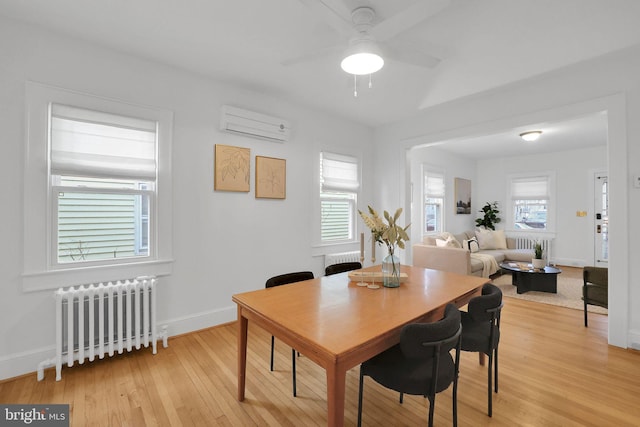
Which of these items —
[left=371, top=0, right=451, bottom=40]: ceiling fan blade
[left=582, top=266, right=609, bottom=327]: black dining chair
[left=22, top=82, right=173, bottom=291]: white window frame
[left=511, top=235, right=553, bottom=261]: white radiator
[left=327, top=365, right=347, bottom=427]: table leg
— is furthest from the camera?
[left=511, top=235, right=553, bottom=261]: white radiator

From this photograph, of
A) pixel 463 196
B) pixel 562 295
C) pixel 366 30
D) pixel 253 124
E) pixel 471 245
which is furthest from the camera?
pixel 463 196

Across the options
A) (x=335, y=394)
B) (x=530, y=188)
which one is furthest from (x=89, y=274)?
(x=530, y=188)

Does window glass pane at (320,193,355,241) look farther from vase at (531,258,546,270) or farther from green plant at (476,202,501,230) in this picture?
green plant at (476,202,501,230)

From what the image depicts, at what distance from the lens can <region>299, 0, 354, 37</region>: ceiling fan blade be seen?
1596 millimetres

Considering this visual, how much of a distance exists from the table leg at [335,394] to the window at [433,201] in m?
5.24

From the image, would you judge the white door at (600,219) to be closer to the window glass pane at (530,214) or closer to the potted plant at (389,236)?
the window glass pane at (530,214)

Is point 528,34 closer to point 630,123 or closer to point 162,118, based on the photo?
point 630,123

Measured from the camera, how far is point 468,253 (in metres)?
4.38

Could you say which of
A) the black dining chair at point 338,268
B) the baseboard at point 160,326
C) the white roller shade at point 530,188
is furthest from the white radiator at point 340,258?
the white roller shade at point 530,188

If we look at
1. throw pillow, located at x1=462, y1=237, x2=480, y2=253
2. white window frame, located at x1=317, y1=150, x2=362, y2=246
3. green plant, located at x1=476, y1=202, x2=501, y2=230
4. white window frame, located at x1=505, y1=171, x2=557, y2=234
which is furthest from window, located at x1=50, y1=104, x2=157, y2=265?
white window frame, located at x1=505, y1=171, x2=557, y2=234

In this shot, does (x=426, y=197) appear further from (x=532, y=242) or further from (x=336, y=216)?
(x=532, y=242)

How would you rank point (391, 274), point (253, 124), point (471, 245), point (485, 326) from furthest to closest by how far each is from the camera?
point (471, 245) < point (253, 124) < point (391, 274) < point (485, 326)

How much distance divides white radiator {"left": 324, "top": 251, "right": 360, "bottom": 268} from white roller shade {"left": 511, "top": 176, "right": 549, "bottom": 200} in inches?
208

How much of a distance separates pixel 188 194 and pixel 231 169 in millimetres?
541
